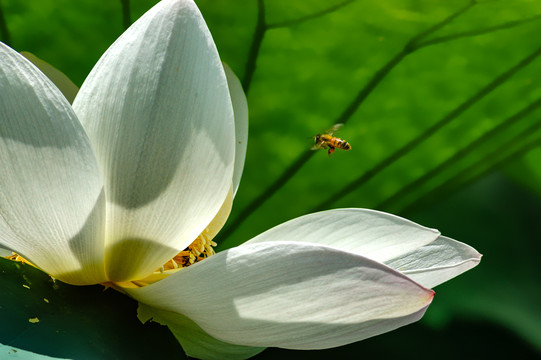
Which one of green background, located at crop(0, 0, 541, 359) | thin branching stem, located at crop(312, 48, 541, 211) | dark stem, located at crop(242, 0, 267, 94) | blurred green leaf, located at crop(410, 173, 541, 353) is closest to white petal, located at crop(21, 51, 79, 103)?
green background, located at crop(0, 0, 541, 359)

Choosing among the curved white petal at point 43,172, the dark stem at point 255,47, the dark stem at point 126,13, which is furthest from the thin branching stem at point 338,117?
the curved white petal at point 43,172

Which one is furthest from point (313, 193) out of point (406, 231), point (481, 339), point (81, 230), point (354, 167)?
Answer: point (481, 339)

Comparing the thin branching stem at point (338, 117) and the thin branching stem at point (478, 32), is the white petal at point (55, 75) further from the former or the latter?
the thin branching stem at point (478, 32)

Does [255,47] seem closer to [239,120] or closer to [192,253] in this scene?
[239,120]

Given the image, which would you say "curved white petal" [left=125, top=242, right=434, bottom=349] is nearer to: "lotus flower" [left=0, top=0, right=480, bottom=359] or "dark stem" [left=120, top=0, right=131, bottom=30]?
"lotus flower" [left=0, top=0, right=480, bottom=359]

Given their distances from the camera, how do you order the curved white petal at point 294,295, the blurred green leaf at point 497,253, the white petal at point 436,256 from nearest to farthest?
the curved white petal at point 294,295, the white petal at point 436,256, the blurred green leaf at point 497,253

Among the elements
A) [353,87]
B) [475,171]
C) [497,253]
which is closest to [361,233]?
[353,87]
